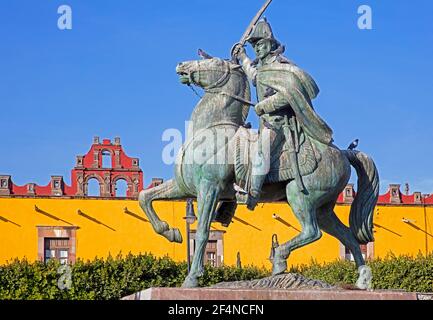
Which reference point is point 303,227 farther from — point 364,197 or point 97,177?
point 97,177

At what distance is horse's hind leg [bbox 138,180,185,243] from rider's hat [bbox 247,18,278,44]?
2.40 meters

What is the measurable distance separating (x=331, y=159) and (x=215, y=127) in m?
1.71

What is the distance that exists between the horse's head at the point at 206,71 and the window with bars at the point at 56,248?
104 feet

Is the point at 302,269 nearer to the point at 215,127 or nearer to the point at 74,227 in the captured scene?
the point at 74,227

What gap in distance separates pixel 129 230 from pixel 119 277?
1263 cm

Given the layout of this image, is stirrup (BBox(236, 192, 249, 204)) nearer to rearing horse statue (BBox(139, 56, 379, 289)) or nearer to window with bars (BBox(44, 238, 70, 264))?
rearing horse statue (BBox(139, 56, 379, 289))

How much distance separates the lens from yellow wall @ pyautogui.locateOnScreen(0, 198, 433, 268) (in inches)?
1804

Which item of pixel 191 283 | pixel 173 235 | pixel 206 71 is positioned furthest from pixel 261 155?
pixel 191 283

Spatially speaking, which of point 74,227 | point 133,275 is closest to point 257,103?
point 133,275

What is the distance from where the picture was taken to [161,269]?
113 feet

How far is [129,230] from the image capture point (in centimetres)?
4625

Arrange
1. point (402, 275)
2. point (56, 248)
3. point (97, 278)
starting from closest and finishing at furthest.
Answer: point (402, 275), point (97, 278), point (56, 248)
